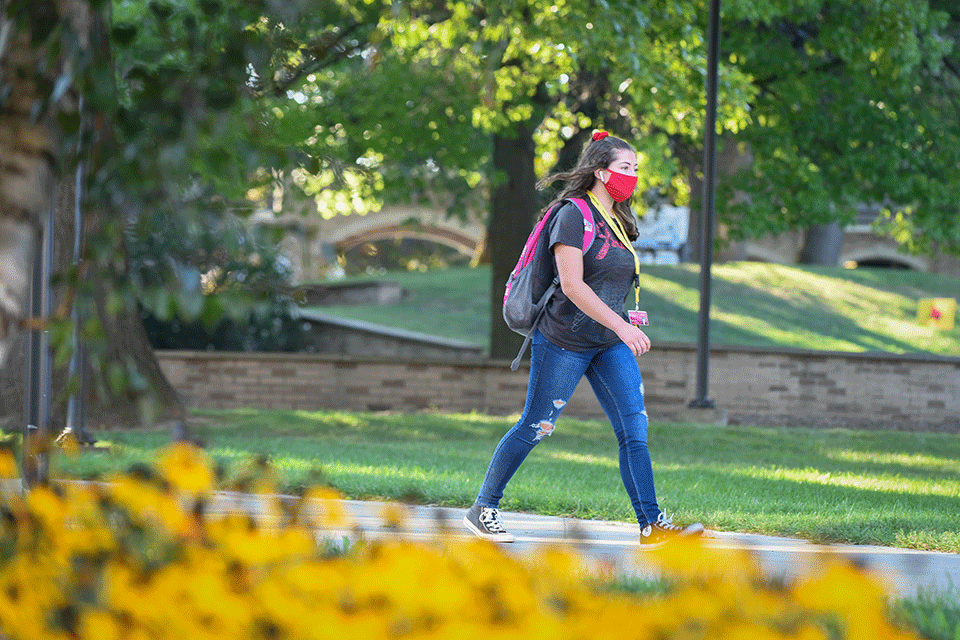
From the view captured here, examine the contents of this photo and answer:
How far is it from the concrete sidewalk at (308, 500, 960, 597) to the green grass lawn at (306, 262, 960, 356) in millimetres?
12251

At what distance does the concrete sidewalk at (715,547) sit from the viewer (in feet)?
13.9

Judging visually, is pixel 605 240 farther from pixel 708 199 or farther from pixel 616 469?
pixel 708 199

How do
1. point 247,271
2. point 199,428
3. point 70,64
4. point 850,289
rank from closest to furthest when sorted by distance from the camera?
point 70,64 < point 199,428 < point 247,271 < point 850,289

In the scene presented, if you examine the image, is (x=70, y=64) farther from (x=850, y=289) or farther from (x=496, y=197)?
(x=850, y=289)

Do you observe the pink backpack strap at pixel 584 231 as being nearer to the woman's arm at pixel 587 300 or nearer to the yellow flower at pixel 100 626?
the woman's arm at pixel 587 300

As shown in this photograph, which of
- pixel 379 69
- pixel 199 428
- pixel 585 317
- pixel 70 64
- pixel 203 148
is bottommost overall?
pixel 199 428

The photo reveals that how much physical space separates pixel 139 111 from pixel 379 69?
12.2 meters

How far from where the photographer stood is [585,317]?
190 inches

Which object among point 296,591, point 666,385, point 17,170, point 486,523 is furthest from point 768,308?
point 296,591

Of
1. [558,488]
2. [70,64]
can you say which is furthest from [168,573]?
[558,488]

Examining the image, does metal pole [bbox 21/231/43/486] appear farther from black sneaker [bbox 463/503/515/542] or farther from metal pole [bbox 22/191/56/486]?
black sneaker [bbox 463/503/515/542]

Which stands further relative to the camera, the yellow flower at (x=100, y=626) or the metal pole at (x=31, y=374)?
the metal pole at (x=31, y=374)

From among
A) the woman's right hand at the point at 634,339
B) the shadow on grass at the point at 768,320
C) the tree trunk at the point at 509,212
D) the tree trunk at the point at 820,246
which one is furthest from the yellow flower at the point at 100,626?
the tree trunk at the point at 820,246

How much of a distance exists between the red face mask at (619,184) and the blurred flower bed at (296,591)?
2.62 meters
